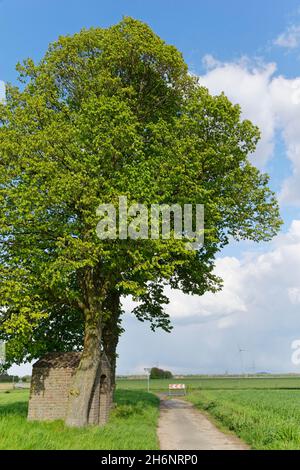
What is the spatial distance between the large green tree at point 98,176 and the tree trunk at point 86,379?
0.05m

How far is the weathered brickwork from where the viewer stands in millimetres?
24859

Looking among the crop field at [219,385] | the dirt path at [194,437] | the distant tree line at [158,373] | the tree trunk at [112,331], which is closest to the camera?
the dirt path at [194,437]

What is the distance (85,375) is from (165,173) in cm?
1151

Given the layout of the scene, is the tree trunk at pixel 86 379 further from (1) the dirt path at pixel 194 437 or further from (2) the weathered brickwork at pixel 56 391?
(1) the dirt path at pixel 194 437

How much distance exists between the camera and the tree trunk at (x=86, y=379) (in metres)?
22.3

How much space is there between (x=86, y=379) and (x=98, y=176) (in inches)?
419

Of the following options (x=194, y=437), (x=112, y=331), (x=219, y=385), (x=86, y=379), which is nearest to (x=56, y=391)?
(x=86, y=379)

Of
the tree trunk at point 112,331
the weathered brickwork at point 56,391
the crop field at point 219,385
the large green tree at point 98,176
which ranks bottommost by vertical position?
the crop field at point 219,385

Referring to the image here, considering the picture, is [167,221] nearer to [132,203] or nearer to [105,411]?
[132,203]

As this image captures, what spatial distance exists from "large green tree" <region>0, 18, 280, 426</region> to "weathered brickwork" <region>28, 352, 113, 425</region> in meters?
1.86

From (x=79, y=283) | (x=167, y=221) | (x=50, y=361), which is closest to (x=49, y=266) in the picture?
(x=79, y=283)

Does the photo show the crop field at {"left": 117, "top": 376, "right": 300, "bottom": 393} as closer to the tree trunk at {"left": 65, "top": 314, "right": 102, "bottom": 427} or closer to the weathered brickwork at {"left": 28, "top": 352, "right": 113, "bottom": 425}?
the weathered brickwork at {"left": 28, "top": 352, "right": 113, "bottom": 425}

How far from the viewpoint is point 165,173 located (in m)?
23.3

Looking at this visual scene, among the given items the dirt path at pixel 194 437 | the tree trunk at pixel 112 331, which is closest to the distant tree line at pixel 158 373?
the tree trunk at pixel 112 331
